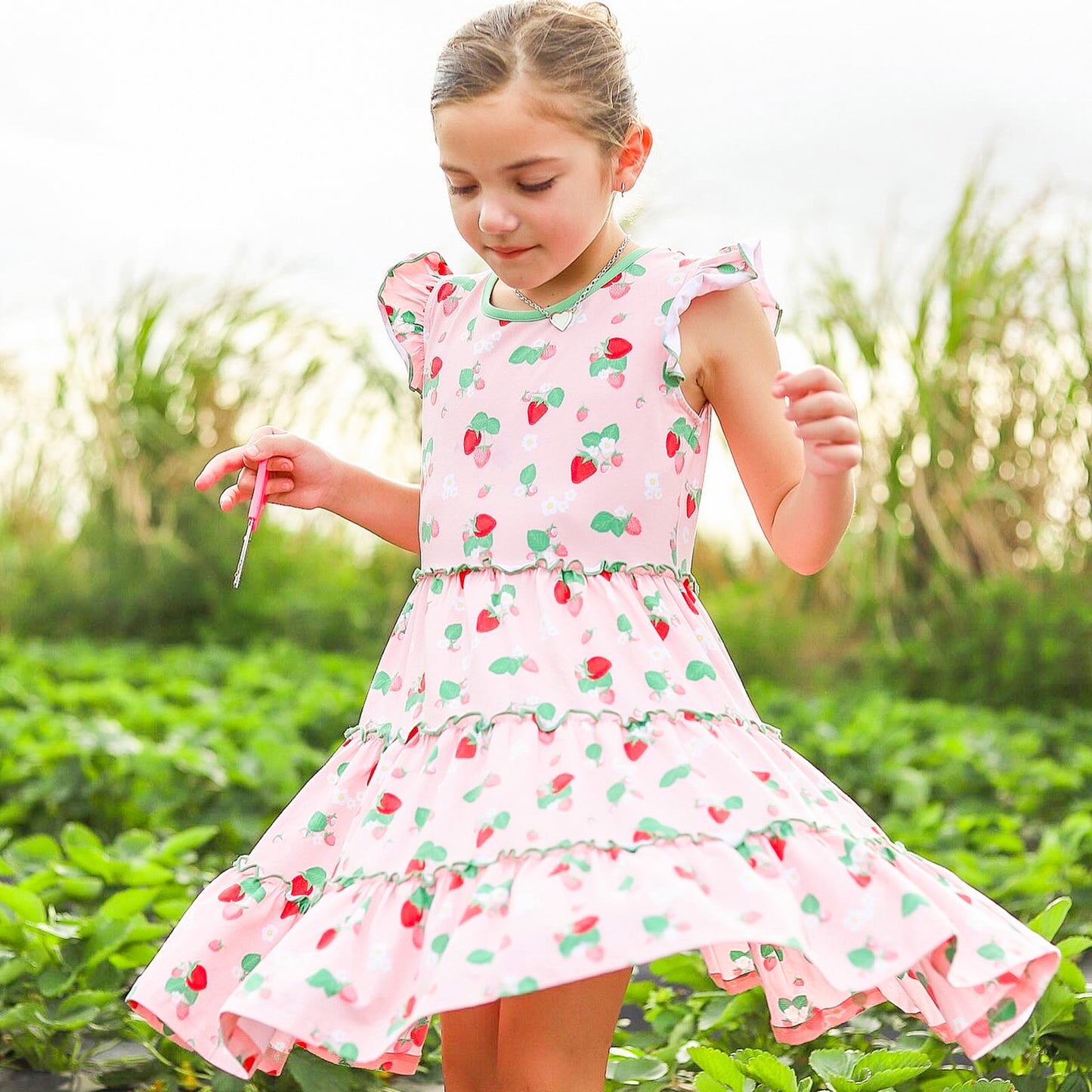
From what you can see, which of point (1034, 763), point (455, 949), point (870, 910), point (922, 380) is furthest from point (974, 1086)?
point (922, 380)

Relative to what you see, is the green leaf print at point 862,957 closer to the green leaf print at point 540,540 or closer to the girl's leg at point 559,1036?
the girl's leg at point 559,1036

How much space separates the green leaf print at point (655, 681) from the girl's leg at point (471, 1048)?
0.43 metres

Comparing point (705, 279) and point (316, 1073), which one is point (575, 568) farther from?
point (316, 1073)

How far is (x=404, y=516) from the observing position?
6.10ft

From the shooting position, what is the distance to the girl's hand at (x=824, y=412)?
4.60 feet

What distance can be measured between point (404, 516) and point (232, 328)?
5449 millimetres

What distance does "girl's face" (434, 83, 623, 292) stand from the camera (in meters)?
1.47

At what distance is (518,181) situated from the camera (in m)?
1.48

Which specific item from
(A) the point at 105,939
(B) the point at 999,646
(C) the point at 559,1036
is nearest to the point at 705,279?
(C) the point at 559,1036

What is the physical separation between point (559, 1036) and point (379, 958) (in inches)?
9.0

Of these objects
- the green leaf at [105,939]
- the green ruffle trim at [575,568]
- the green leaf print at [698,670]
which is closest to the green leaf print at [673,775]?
the green leaf print at [698,670]

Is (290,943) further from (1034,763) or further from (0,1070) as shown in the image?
(1034,763)

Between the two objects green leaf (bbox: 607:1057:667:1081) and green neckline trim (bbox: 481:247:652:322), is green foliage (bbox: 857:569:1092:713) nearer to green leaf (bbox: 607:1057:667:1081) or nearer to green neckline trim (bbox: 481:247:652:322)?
green leaf (bbox: 607:1057:667:1081)

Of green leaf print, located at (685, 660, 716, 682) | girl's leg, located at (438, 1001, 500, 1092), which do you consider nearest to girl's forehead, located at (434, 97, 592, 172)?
green leaf print, located at (685, 660, 716, 682)
